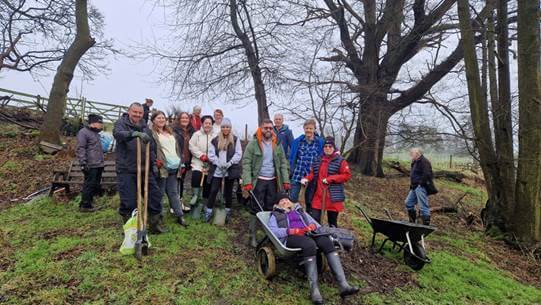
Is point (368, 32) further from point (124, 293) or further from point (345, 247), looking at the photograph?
point (124, 293)

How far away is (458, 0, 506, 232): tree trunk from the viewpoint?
735 cm

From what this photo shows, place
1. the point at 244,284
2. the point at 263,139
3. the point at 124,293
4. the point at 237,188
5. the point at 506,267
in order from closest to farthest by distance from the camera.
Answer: the point at 124,293
the point at 244,284
the point at 263,139
the point at 506,267
the point at 237,188

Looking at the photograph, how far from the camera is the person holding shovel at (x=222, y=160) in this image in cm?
520

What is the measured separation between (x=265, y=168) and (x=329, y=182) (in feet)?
3.19

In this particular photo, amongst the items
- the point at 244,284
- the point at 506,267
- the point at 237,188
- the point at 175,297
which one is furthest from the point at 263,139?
the point at 506,267

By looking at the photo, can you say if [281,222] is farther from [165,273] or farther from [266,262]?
[165,273]

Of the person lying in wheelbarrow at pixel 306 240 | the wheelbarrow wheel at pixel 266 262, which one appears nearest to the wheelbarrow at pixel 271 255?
the wheelbarrow wheel at pixel 266 262

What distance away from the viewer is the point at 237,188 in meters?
6.55

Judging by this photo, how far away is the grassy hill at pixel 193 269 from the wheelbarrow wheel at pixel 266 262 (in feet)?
0.28

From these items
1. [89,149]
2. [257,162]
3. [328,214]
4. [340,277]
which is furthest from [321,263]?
[89,149]

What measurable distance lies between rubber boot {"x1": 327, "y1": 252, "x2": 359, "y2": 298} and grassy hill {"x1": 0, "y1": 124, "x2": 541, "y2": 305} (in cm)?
22

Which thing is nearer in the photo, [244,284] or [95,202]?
[244,284]

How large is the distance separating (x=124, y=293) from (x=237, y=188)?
338 centimetres

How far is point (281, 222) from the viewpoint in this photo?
13.2 ft
